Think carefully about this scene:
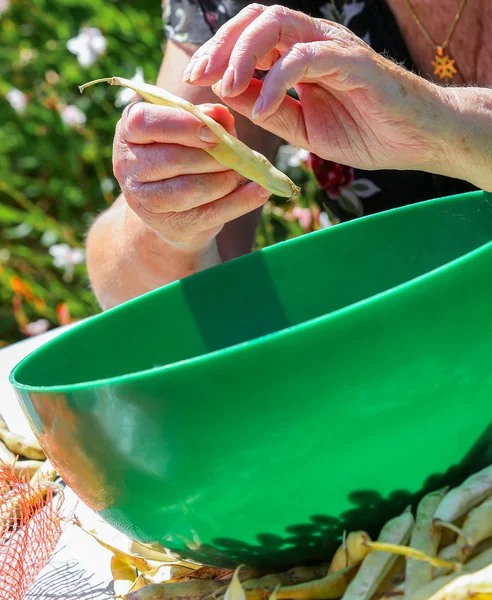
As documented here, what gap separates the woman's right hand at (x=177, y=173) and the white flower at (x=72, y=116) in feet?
5.88

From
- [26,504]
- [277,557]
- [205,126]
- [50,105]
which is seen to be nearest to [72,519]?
[26,504]

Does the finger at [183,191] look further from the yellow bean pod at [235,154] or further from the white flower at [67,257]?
the white flower at [67,257]

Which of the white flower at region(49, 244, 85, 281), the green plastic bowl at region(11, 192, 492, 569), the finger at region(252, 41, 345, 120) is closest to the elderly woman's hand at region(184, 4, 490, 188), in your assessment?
the finger at region(252, 41, 345, 120)

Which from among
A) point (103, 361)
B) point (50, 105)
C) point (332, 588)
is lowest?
point (332, 588)

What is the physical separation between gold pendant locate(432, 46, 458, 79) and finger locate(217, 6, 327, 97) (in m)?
0.48

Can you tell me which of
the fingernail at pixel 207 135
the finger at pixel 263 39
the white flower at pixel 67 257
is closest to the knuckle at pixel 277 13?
the finger at pixel 263 39

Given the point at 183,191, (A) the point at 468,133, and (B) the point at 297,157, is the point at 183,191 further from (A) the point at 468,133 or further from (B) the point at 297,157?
(B) the point at 297,157

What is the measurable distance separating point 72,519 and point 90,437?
0.24 m

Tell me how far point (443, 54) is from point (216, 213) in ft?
1.77

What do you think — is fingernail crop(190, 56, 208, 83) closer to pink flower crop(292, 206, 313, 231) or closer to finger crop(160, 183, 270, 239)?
finger crop(160, 183, 270, 239)

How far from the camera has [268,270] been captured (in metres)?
0.78

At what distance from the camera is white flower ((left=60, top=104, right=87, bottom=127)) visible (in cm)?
252

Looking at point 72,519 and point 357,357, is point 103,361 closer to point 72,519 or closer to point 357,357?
point 72,519

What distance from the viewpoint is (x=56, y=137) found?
9.37 feet
